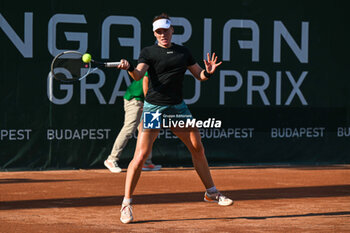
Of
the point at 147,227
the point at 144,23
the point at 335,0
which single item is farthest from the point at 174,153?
the point at 147,227

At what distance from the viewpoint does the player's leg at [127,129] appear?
920 cm

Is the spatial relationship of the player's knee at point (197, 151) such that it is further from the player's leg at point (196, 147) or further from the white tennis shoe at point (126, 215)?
the white tennis shoe at point (126, 215)

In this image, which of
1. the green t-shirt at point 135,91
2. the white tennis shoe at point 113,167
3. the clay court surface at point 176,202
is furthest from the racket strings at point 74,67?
the white tennis shoe at point 113,167

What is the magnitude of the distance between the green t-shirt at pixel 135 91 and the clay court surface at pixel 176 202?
109 centimetres

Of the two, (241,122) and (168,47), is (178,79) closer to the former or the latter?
(168,47)

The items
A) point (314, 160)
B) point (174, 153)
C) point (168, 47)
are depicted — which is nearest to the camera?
point (168, 47)

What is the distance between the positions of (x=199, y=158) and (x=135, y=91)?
3.27 m

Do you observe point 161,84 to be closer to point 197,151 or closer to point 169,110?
point 169,110

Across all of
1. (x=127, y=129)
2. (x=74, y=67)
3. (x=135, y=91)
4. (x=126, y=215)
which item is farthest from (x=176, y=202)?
(x=135, y=91)

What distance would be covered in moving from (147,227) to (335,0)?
680cm

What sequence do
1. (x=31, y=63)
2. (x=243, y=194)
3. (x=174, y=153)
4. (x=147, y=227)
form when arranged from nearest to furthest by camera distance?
(x=147, y=227), (x=243, y=194), (x=31, y=63), (x=174, y=153)

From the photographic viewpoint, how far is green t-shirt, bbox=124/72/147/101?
30.2 ft

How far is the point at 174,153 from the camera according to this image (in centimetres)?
1013

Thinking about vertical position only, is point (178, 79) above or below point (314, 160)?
above
